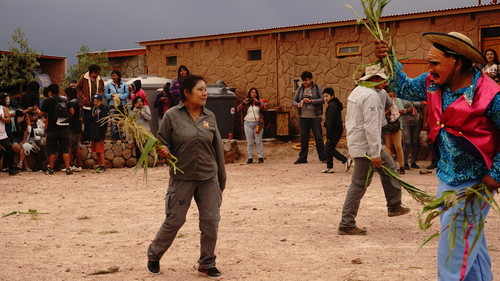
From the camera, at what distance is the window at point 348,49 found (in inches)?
736

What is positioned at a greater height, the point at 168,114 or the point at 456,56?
the point at 456,56

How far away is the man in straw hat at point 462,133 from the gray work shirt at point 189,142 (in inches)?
85.5

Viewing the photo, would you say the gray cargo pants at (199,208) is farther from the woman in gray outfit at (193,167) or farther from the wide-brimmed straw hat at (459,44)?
the wide-brimmed straw hat at (459,44)

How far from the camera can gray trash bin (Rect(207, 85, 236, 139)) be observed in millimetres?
19859

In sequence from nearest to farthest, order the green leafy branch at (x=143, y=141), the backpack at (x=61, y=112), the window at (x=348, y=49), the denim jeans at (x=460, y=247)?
the denim jeans at (x=460, y=247), the green leafy branch at (x=143, y=141), the backpack at (x=61, y=112), the window at (x=348, y=49)

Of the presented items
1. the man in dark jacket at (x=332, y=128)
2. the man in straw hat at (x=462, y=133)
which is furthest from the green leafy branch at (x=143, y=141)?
the man in dark jacket at (x=332, y=128)

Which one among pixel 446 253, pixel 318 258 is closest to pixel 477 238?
pixel 446 253

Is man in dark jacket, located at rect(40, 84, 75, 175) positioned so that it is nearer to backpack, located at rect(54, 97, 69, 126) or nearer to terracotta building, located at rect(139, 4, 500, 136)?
backpack, located at rect(54, 97, 69, 126)

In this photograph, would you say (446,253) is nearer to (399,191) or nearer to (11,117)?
(399,191)

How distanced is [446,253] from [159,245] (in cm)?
271

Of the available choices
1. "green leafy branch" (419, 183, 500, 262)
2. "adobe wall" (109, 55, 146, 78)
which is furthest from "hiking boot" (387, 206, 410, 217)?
"adobe wall" (109, 55, 146, 78)

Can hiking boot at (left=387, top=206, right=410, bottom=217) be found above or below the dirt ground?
above

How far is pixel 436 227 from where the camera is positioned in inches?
317

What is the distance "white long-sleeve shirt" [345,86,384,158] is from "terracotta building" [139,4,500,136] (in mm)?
9535
